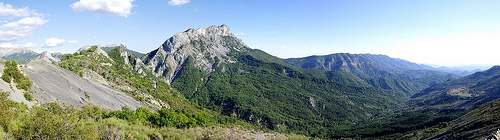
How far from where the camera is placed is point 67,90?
49.4 metres

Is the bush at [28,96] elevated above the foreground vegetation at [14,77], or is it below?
below

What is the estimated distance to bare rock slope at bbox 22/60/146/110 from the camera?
1706 inches

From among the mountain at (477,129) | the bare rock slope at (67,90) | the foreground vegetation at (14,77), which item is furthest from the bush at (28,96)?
the mountain at (477,129)

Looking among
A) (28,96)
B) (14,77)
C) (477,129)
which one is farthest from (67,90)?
(477,129)

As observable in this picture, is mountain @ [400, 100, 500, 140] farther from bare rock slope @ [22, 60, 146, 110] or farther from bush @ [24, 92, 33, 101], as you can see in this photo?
bare rock slope @ [22, 60, 146, 110]

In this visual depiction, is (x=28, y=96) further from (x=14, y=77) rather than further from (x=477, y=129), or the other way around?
(x=477, y=129)

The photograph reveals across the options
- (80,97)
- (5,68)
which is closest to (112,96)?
(80,97)

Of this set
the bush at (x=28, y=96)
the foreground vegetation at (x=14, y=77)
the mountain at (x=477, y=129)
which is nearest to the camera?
the mountain at (x=477, y=129)

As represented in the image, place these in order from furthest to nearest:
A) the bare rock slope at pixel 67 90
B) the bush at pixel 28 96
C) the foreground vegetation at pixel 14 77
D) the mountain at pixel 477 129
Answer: the bare rock slope at pixel 67 90 < the foreground vegetation at pixel 14 77 < the bush at pixel 28 96 < the mountain at pixel 477 129

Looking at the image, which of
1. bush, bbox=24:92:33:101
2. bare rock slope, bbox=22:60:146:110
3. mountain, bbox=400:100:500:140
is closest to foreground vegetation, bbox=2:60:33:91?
bare rock slope, bbox=22:60:146:110

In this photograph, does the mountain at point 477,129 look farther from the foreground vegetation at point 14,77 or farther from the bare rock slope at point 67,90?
the bare rock slope at point 67,90

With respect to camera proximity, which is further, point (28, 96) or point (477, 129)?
point (28, 96)

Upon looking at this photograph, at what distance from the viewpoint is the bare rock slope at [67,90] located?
4334 centimetres

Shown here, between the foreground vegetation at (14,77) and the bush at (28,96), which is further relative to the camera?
the foreground vegetation at (14,77)
